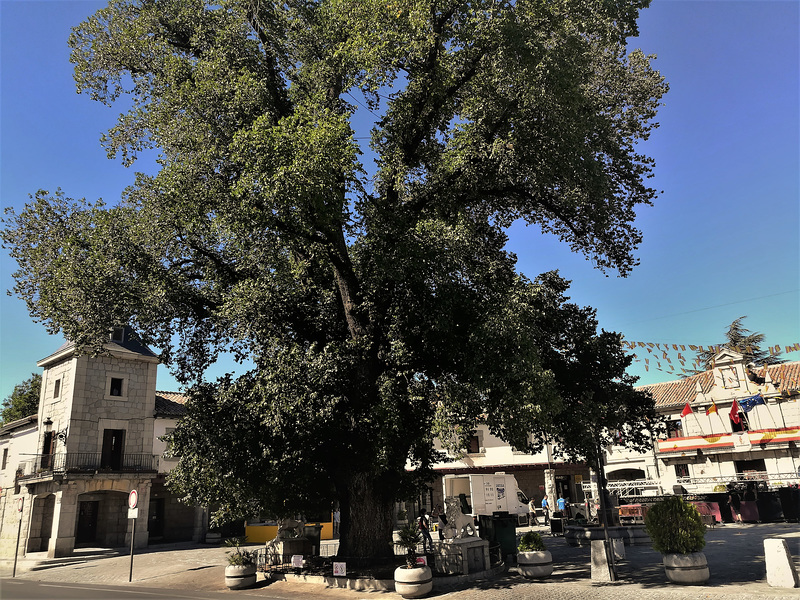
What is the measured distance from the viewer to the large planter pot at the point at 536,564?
545 inches

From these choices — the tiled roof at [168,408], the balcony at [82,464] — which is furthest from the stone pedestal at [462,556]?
the tiled roof at [168,408]

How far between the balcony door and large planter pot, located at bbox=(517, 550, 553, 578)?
26.2 metres

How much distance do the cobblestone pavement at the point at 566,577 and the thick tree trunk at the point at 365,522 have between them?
1.34 metres

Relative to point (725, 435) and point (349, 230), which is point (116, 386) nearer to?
point (349, 230)

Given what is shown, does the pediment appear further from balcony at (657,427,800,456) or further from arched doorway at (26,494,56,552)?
arched doorway at (26,494,56,552)

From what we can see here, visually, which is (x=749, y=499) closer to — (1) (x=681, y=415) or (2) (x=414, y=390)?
(1) (x=681, y=415)

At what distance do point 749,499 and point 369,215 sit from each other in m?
23.6

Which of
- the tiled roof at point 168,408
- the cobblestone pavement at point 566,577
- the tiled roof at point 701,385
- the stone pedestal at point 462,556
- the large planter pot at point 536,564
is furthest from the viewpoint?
the tiled roof at point 168,408

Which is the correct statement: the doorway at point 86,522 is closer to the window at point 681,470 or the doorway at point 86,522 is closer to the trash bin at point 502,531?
the trash bin at point 502,531

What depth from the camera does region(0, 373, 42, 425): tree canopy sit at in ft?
162

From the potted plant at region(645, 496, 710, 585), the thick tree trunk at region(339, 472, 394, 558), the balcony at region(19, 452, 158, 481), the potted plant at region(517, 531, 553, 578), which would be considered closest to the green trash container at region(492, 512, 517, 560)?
the potted plant at region(517, 531, 553, 578)

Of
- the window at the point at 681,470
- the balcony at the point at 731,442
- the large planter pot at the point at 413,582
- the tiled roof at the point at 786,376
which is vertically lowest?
the large planter pot at the point at 413,582

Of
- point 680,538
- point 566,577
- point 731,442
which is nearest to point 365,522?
point 566,577

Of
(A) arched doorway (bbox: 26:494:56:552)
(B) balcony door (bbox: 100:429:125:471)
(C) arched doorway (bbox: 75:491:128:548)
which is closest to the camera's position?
(A) arched doorway (bbox: 26:494:56:552)
